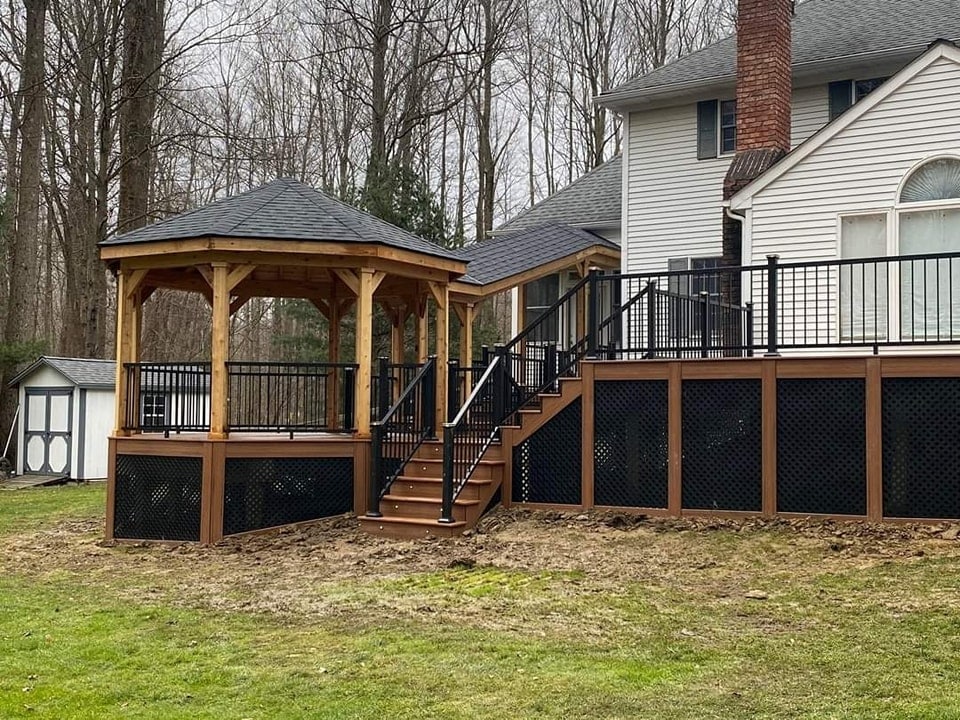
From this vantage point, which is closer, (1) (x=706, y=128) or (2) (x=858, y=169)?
(2) (x=858, y=169)

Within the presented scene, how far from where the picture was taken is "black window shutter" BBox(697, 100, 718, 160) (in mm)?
16156

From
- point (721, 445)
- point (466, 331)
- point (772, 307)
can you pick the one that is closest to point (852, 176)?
point (772, 307)

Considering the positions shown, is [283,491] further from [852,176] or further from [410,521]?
[852,176]

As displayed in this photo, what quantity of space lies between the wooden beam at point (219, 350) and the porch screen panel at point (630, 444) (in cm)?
405

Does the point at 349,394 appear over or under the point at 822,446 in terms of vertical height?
over

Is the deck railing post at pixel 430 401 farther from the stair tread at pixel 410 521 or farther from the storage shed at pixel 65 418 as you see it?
the storage shed at pixel 65 418

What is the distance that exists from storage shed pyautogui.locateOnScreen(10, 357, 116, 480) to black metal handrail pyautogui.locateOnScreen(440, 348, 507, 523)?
12.0 meters

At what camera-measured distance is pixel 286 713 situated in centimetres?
533

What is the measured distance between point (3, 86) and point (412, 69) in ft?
33.9

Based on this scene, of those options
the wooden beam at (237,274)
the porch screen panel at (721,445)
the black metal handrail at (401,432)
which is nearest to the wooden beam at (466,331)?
the black metal handrail at (401,432)

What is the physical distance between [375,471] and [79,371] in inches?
486

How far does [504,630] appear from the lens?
686 cm

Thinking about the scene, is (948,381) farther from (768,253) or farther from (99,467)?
(99,467)

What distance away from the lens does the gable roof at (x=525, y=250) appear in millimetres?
15672
